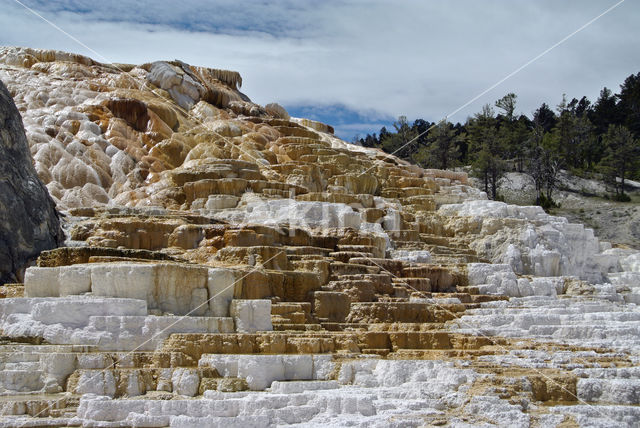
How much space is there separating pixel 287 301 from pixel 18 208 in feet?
21.9

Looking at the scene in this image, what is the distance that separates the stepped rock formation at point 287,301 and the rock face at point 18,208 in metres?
0.76

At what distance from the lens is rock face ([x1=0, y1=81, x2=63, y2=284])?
1933cm

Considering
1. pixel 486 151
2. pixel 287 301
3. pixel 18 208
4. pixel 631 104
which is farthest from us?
pixel 631 104

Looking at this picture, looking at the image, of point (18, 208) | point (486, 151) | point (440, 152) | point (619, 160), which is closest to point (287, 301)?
point (18, 208)

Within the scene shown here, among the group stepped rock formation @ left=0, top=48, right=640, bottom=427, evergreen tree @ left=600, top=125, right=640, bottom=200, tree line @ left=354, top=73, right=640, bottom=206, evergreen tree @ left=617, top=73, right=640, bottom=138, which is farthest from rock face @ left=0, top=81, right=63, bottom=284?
evergreen tree @ left=617, top=73, right=640, bottom=138

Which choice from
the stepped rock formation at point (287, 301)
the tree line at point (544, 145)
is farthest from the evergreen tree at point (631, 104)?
the stepped rock formation at point (287, 301)

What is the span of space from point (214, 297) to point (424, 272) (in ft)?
24.5

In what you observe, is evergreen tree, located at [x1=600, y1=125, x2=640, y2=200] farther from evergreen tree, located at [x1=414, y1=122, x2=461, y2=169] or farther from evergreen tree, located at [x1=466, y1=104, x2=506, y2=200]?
evergreen tree, located at [x1=414, y1=122, x2=461, y2=169]

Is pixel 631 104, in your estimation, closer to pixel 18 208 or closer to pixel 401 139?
pixel 401 139

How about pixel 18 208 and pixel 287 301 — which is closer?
pixel 287 301

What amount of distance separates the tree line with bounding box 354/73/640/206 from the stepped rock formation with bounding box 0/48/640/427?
37.4 ft

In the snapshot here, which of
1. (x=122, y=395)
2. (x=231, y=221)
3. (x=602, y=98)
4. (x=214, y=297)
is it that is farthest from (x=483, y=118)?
(x=122, y=395)

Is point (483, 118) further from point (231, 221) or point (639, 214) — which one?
point (231, 221)

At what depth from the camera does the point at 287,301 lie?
1775cm
